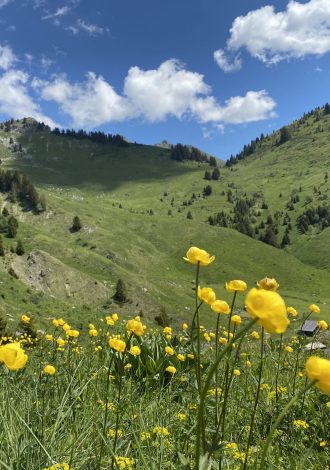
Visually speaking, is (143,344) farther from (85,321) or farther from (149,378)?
(85,321)

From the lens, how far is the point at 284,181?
19188 cm

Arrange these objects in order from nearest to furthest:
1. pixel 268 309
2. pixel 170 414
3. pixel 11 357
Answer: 1. pixel 268 309
2. pixel 11 357
3. pixel 170 414

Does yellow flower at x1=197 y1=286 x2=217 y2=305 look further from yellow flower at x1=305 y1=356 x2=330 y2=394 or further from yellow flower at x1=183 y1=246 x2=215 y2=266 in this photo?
yellow flower at x1=305 y1=356 x2=330 y2=394

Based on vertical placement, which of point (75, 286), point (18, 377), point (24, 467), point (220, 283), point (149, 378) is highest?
point (24, 467)

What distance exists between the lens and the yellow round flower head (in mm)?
1432

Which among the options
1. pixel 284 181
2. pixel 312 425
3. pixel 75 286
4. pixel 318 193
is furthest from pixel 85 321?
pixel 284 181

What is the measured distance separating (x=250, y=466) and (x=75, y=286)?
64.0 meters

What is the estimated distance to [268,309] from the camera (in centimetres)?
145

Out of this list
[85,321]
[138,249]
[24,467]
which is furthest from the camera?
[138,249]

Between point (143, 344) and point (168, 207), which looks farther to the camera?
point (168, 207)

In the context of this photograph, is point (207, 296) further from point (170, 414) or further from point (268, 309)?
point (170, 414)

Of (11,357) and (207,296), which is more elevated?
(207,296)

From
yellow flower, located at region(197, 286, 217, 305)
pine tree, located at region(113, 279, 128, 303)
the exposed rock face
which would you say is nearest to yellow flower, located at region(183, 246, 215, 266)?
yellow flower, located at region(197, 286, 217, 305)

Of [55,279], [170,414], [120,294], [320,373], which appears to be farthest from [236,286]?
[55,279]
